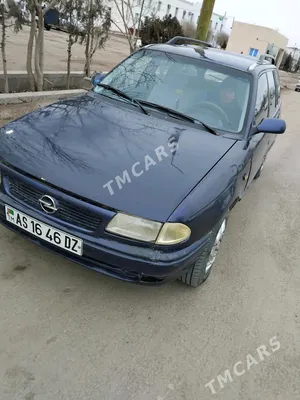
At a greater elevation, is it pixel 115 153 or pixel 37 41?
pixel 115 153

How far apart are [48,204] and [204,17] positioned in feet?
25.2

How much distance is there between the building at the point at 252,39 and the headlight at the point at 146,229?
135ft

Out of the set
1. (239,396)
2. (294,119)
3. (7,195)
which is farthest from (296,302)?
(294,119)

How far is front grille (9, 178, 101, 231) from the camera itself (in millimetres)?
2088

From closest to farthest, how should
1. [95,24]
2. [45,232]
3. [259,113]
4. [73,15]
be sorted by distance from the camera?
[45,232] → [259,113] → [73,15] → [95,24]

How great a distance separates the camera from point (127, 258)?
6.81 ft

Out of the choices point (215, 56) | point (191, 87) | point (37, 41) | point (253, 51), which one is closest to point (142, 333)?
point (191, 87)

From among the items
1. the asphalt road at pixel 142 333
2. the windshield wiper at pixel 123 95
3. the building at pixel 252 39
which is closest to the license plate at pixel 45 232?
the asphalt road at pixel 142 333

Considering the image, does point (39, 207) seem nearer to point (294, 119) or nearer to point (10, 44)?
point (294, 119)

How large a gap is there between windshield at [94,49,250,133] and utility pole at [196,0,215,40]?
5.50m

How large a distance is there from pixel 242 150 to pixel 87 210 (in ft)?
4.64

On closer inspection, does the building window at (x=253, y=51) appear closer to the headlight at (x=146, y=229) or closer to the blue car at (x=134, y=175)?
the blue car at (x=134, y=175)

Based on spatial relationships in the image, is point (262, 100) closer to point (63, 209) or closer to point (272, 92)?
point (272, 92)

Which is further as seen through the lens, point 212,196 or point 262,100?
point 262,100
